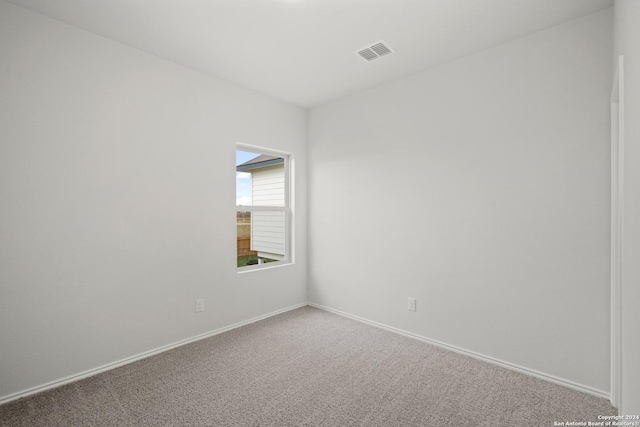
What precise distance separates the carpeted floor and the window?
1179mm

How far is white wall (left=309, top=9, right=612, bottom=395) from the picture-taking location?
83.1 inches

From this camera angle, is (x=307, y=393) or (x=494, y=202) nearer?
(x=307, y=393)

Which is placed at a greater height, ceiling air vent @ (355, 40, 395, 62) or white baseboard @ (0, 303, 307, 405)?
ceiling air vent @ (355, 40, 395, 62)

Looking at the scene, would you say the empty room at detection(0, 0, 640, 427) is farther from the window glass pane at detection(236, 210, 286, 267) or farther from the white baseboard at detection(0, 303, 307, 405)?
the window glass pane at detection(236, 210, 286, 267)

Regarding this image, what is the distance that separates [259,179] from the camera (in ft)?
12.5

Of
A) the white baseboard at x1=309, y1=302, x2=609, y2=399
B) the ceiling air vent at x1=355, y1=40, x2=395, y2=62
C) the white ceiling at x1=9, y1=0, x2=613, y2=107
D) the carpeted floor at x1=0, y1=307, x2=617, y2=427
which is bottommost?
the carpeted floor at x1=0, y1=307, x2=617, y2=427

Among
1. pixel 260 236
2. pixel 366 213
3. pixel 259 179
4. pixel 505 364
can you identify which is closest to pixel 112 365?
pixel 260 236

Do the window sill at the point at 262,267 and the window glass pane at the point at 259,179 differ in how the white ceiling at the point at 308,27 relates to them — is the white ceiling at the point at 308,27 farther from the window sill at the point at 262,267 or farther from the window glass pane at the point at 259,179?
the window sill at the point at 262,267

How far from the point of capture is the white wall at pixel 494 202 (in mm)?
2111

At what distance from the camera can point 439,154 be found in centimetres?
285

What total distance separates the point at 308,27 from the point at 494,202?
2069 millimetres

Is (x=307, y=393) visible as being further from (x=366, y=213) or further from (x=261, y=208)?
(x=261, y=208)

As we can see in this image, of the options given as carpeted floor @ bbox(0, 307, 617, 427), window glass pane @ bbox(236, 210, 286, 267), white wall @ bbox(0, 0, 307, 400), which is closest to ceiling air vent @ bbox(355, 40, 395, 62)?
white wall @ bbox(0, 0, 307, 400)

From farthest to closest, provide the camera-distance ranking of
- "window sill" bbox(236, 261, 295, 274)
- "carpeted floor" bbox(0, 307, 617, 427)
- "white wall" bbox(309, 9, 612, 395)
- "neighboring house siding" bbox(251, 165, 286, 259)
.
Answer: "neighboring house siding" bbox(251, 165, 286, 259) → "window sill" bbox(236, 261, 295, 274) → "white wall" bbox(309, 9, 612, 395) → "carpeted floor" bbox(0, 307, 617, 427)
